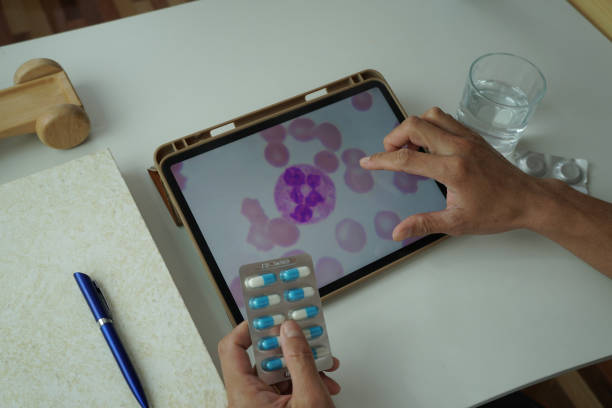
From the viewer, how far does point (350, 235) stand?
59 cm

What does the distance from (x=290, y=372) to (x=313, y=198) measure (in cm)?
24

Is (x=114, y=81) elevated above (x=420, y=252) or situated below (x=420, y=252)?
above

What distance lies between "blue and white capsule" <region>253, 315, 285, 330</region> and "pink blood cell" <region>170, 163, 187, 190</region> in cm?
21

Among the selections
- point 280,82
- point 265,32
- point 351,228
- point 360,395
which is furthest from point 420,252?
point 265,32

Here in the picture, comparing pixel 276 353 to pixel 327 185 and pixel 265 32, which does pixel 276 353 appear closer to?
pixel 327 185

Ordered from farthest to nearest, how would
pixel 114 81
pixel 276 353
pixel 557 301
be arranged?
pixel 114 81, pixel 557 301, pixel 276 353

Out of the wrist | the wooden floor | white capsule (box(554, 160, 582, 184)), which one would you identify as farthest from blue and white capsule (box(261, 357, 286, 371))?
the wooden floor

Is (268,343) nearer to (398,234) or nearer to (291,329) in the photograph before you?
(291,329)

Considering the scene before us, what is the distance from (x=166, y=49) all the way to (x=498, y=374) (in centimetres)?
69

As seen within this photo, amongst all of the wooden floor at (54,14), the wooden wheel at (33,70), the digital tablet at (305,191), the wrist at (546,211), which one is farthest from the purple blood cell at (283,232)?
the wooden floor at (54,14)

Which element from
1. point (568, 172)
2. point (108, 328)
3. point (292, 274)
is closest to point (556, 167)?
point (568, 172)

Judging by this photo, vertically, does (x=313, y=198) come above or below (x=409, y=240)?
above

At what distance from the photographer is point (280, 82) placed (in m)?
0.74

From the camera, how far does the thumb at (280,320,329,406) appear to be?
1.39ft
